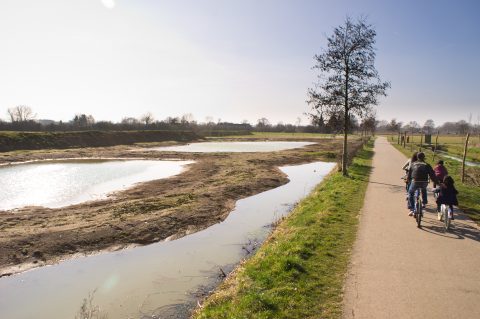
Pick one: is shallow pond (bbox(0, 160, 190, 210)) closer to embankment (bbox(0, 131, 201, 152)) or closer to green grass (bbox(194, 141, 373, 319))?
green grass (bbox(194, 141, 373, 319))

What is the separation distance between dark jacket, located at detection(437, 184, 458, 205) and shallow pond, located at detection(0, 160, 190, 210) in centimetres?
1773

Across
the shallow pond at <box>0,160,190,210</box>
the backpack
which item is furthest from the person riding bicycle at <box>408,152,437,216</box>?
the shallow pond at <box>0,160,190,210</box>

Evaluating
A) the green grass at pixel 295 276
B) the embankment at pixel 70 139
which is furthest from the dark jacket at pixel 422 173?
the embankment at pixel 70 139

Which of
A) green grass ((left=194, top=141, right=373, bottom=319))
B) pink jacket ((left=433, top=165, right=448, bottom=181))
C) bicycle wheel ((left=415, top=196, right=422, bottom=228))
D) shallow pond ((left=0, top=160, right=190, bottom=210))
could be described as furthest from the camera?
shallow pond ((left=0, top=160, right=190, bottom=210))

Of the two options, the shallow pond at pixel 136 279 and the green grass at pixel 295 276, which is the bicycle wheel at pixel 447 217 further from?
the shallow pond at pixel 136 279

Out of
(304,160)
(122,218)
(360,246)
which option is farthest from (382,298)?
(304,160)

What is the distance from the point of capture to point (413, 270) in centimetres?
797

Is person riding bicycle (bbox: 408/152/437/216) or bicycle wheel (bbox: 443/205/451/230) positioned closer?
bicycle wheel (bbox: 443/205/451/230)

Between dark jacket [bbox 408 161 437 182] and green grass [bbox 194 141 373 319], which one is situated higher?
dark jacket [bbox 408 161 437 182]

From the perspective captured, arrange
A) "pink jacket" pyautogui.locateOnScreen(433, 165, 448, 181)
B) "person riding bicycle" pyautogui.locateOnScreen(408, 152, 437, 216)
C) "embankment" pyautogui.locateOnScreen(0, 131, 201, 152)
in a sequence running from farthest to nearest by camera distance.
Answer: "embankment" pyautogui.locateOnScreen(0, 131, 201, 152) < "pink jacket" pyautogui.locateOnScreen(433, 165, 448, 181) < "person riding bicycle" pyautogui.locateOnScreen(408, 152, 437, 216)

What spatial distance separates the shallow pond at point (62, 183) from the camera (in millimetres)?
20750

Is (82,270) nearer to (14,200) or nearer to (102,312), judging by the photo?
(102,312)

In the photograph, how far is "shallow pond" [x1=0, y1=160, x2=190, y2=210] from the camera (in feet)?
68.1

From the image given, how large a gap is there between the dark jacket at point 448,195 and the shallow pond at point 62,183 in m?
17.7
